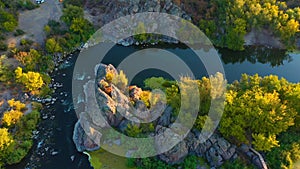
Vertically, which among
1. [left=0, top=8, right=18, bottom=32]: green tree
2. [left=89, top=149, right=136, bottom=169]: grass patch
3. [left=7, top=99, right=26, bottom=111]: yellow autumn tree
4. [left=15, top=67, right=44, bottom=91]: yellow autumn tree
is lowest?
[left=7, top=99, right=26, bottom=111]: yellow autumn tree

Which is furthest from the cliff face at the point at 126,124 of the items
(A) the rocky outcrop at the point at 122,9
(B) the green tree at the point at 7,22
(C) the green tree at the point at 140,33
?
(B) the green tree at the point at 7,22

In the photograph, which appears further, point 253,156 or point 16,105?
point 16,105

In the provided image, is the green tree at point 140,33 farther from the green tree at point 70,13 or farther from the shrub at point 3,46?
the shrub at point 3,46

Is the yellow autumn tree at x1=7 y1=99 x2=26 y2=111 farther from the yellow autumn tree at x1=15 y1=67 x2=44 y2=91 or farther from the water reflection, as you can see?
the water reflection

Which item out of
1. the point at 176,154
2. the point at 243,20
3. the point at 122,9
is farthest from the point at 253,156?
the point at 122,9

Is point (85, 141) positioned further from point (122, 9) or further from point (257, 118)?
point (122, 9)

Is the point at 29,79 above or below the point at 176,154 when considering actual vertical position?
below

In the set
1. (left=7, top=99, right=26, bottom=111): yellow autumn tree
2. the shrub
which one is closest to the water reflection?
(left=7, top=99, right=26, bottom=111): yellow autumn tree
